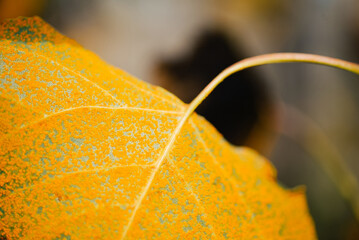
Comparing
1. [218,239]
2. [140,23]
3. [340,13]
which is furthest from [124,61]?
[340,13]

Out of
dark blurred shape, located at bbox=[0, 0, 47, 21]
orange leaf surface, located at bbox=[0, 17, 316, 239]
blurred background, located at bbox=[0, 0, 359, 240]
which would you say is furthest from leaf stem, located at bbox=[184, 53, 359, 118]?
dark blurred shape, located at bbox=[0, 0, 47, 21]

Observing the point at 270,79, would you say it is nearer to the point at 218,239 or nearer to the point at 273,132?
the point at 273,132

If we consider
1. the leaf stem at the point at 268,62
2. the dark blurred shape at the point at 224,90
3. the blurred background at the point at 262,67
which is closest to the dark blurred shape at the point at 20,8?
the blurred background at the point at 262,67

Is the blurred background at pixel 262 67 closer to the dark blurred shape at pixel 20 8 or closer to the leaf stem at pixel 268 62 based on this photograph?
the dark blurred shape at pixel 20 8

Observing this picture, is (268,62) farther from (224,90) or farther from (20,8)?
(20,8)

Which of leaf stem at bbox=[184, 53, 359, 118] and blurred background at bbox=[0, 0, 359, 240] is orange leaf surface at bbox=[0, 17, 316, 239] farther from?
blurred background at bbox=[0, 0, 359, 240]

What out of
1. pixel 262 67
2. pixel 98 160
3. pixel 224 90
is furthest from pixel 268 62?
pixel 262 67
